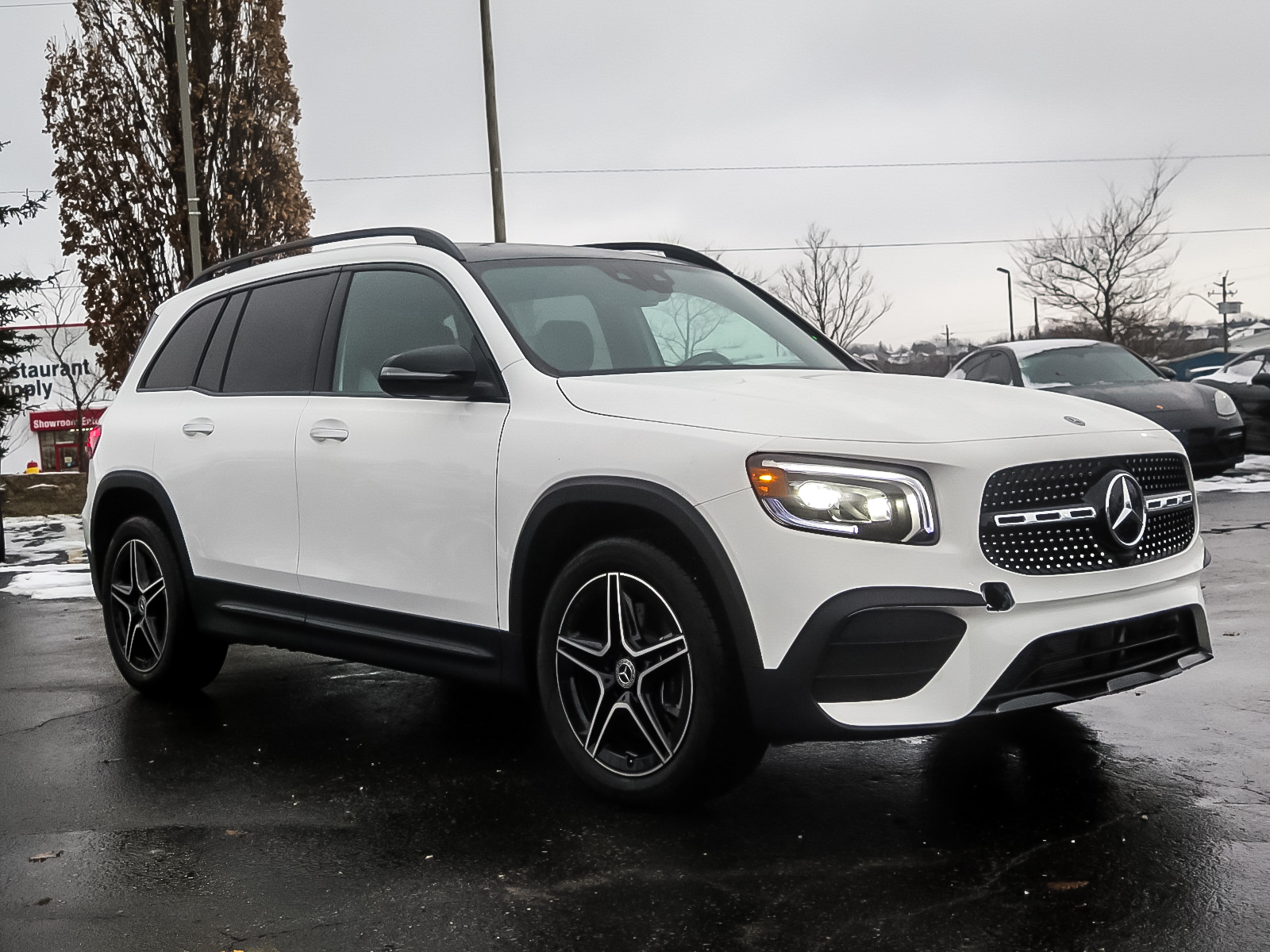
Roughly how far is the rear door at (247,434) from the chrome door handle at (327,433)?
0.16 m

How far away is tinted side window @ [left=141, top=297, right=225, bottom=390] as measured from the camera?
20.2ft

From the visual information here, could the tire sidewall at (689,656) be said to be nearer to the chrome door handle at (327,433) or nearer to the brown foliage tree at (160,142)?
the chrome door handle at (327,433)

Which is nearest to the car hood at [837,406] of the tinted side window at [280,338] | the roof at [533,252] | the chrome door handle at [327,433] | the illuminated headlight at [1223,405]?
the roof at [533,252]

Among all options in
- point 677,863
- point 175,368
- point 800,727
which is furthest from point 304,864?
point 175,368

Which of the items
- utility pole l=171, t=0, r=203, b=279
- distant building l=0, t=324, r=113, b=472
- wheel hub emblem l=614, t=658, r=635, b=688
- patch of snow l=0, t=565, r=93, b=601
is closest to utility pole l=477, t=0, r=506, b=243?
utility pole l=171, t=0, r=203, b=279

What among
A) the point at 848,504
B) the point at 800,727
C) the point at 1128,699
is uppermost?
the point at 848,504

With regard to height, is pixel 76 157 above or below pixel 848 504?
above

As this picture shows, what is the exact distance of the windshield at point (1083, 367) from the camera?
43.6ft

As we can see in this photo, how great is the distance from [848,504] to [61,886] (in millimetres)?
2397

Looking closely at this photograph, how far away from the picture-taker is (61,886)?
3.74 meters

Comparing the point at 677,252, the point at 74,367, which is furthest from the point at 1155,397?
the point at 74,367

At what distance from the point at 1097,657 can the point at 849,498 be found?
851 mm

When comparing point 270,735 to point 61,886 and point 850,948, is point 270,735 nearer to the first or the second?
point 61,886

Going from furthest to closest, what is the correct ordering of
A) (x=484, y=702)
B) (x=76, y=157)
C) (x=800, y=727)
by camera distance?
(x=76, y=157), (x=484, y=702), (x=800, y=727)
